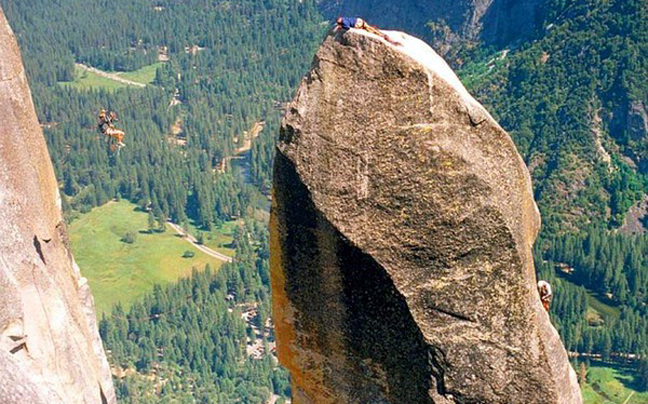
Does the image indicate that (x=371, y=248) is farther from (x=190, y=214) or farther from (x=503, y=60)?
A: (x=503, y=60)

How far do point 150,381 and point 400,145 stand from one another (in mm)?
75306

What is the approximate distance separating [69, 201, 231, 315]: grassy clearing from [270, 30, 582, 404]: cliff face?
9249 cm

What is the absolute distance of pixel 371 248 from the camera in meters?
17.8

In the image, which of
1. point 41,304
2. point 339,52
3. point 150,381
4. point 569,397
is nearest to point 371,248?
point 339,52

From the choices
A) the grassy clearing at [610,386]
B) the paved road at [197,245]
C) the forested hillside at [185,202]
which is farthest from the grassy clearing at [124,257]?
the grassy clearing at [610,386]

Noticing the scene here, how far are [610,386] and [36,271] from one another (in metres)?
73.3

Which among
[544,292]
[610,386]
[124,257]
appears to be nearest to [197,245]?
[124,257]

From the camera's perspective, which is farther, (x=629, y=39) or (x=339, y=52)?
(x=629, y=39)

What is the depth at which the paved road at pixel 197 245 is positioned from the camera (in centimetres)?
12912

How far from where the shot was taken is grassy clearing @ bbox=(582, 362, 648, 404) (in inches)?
3317

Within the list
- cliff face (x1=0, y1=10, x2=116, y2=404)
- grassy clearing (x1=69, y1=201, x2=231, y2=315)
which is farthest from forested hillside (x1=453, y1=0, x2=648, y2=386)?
cliff face (x1=0, y1=10, x2=116, y2=404)

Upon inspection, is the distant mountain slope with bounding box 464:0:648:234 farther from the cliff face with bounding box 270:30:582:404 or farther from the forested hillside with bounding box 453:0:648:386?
the cliff face with bounding box 270:30:582:404

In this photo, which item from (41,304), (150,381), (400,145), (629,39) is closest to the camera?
(400,145)

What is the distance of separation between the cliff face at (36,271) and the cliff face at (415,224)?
4.77m
